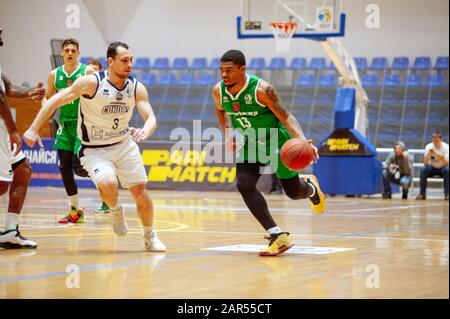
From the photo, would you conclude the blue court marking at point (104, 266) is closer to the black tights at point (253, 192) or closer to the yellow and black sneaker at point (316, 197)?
the black tights at point (253, 192)

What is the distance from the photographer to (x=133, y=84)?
7371 millimetres

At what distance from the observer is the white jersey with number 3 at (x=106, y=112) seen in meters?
7.20

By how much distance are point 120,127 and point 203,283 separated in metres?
2.53

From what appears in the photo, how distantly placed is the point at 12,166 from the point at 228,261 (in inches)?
94.4

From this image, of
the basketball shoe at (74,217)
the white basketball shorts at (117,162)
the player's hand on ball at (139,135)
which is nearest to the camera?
the player's hand on ball at (139,135)

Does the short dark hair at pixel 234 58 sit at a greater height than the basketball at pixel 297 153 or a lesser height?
greater

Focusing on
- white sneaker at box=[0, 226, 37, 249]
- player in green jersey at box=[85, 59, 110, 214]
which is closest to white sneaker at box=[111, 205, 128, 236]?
white sneaker at box=[0, 226, 37, 249]

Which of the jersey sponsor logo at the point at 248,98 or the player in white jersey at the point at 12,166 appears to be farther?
the jersey sponsor logo at the point at 248,98

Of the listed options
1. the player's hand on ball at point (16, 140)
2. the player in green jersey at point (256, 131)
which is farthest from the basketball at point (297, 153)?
the player's hand on ball at point (16, 140)

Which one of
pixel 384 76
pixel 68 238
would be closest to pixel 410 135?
pixel 384 76

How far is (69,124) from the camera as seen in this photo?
1042 cm

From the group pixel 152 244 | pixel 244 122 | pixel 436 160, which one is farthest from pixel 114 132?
pixel 436 160
